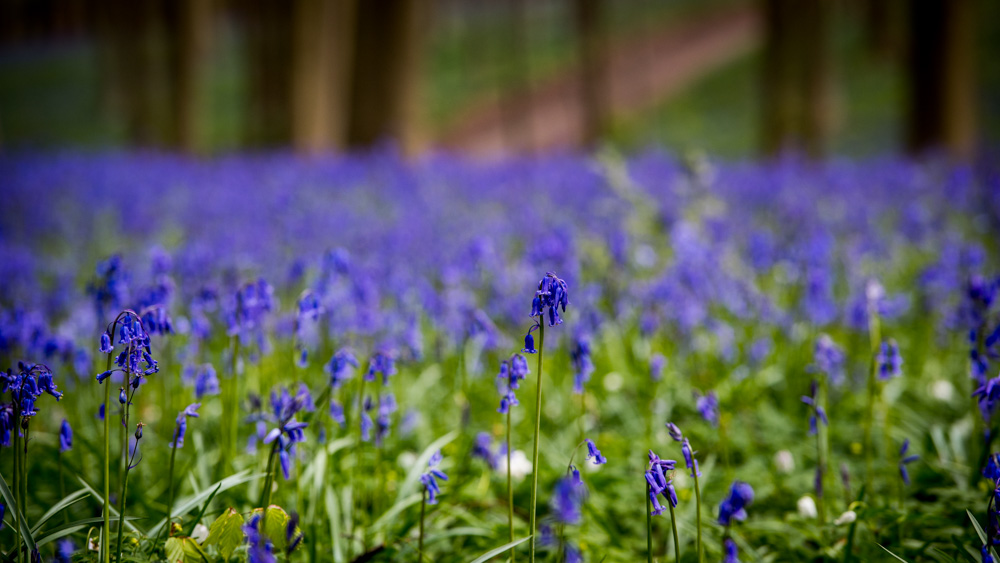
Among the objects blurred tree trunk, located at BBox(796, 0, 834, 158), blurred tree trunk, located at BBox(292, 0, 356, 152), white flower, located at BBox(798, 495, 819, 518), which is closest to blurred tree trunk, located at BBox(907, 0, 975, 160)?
blurred tree trunk, located at BBox(796, 0, 834, 158)

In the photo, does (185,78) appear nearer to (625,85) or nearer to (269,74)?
(269,74)

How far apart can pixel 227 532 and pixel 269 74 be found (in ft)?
46.6

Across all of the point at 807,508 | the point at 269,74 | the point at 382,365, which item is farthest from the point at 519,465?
the point at 269,74

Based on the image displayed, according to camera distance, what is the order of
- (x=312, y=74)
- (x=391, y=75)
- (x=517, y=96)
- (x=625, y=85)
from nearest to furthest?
(x=391, y=75) → (x=312, y=74) → (x=517, y=96) → (x=625, y=85)

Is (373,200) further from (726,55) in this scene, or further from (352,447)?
(726,55)

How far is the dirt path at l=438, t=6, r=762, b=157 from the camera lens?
24.7 m

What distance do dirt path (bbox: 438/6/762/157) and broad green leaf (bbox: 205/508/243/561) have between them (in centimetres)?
2052

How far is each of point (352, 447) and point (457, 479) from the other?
1.29ft

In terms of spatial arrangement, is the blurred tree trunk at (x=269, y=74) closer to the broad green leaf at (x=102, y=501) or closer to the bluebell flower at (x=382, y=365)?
the broad green leaf at (x=102, y=501)

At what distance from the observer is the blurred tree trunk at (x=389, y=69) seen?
1064 cm

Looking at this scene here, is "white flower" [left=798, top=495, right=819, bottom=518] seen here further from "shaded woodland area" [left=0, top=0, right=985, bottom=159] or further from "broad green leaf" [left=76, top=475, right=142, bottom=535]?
Result: "shaded woodland area" [left=0, top=0, right=985, bottom=159]

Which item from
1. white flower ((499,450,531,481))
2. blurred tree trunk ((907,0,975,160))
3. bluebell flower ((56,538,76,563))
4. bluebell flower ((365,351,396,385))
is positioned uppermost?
blurred tree trunk ((907,0,975,160))

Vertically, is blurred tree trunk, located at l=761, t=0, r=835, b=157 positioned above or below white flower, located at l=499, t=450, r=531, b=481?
above

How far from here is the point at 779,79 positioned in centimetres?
1089
